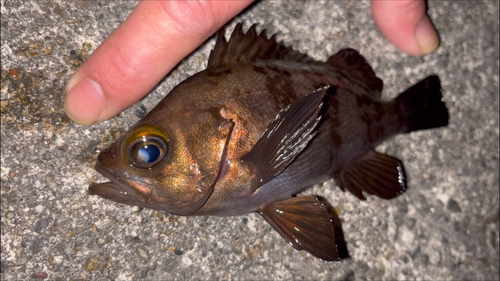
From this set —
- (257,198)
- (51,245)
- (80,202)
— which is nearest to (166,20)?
(257,198)

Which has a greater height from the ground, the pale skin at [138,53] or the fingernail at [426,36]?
the pale skin at [138,53]

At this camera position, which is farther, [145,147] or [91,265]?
[91,265]

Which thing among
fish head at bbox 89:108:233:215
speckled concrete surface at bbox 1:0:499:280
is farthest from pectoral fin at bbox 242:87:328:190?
speckled concrete surface at bbox 1:0:499:280

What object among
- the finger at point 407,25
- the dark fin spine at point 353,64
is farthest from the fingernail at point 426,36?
the dark fin spine at point 353,64

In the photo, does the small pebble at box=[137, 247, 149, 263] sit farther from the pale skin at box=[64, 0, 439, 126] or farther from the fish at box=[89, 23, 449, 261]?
the pale skin at box=[64, 0, 439, 126]

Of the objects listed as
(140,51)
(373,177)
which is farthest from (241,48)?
(373,177)

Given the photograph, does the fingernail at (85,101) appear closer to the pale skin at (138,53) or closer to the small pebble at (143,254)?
the pale skin at (138,53)

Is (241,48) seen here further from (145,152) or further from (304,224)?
(304,224)
